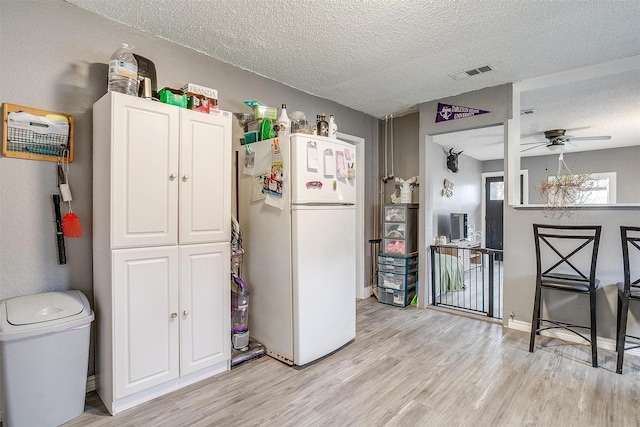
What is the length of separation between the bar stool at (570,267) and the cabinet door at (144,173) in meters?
2.93

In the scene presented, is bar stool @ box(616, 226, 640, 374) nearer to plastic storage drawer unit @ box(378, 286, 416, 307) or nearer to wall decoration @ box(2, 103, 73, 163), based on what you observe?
plastic storage drawer unit @ box(378, 286, 416, 307)

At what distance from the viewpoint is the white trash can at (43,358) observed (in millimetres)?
1584

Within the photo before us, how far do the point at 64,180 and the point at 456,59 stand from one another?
3.12 m

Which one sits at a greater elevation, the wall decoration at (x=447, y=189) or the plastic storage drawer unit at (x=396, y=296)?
the wall decoration at (x=447, y=189)

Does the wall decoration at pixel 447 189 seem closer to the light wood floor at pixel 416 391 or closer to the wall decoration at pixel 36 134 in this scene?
the light wood floor at pixel 416 391

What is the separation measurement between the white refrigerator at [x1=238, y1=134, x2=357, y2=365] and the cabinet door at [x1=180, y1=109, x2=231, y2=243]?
34 cm

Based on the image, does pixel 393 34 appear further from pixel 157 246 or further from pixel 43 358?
pixel 43 358

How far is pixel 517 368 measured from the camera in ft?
7.86

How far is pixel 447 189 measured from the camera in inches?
203

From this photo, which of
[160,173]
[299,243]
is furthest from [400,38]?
[160,173]

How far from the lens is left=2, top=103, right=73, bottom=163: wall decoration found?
6.02 feet

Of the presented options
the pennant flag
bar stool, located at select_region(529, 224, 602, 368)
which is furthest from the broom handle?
A: the pennant flag

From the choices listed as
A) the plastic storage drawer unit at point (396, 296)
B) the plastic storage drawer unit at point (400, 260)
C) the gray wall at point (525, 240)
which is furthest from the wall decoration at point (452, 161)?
the plastic storage drawer unit at point (396, 296)

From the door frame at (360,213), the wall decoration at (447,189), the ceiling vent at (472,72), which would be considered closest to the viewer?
the ceiling vent at (472,72)
